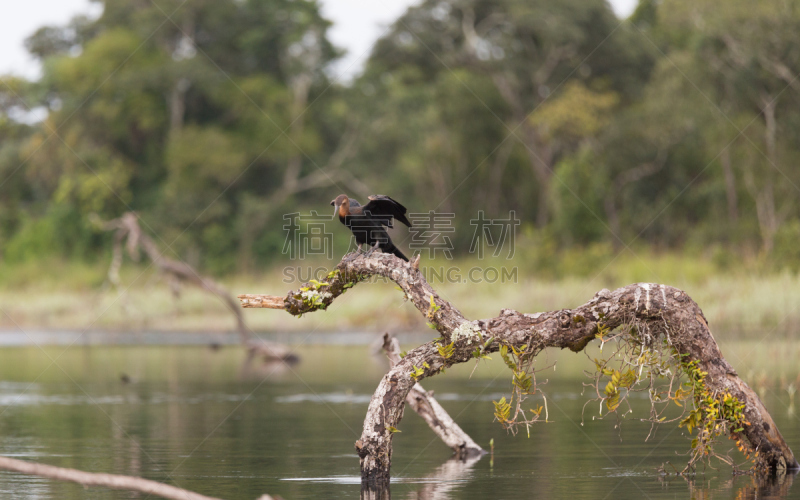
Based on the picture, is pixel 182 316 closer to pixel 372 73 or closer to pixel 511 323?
pixel 372 73

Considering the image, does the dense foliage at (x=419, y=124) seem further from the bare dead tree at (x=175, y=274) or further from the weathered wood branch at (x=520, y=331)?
the weathered wood branch at (x=520, y=331)

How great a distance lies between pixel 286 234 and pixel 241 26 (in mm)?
9574

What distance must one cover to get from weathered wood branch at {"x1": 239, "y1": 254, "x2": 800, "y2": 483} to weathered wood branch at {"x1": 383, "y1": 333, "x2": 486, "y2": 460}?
1.63 metres

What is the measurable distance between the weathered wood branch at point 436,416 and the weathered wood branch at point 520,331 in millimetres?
1635

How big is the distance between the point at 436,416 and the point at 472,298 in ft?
60.4

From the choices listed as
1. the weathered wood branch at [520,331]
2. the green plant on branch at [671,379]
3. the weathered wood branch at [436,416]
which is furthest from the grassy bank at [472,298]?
the green plant on branch at [671,379]

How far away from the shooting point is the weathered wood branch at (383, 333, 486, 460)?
34.0 ft

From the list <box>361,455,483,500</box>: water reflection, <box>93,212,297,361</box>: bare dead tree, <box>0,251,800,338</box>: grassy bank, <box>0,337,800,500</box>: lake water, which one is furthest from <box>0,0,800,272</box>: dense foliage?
<box>361,455,483,500</box>: water reflection

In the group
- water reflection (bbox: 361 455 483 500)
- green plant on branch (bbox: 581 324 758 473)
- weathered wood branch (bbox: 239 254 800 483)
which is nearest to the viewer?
water reflection (bbox: 361 455 483 500)

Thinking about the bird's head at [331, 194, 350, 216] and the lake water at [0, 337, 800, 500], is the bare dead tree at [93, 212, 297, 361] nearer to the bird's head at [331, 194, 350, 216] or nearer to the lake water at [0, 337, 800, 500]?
the lake water at [0, 337, 800, 500]

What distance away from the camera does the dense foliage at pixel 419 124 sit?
33969mm

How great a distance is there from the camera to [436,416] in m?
10.5

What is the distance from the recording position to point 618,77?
131ft

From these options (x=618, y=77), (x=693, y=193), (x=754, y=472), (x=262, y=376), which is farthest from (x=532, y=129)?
(x=754, y=472)
